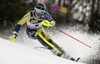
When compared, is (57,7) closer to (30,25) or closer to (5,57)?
(30,25)

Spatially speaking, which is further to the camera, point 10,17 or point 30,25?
point 10,17

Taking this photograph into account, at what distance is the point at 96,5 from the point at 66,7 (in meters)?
4.51

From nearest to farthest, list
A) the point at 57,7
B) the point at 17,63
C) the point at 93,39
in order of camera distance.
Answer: the point at 17,63
the point at 93,39
the point at 57,7

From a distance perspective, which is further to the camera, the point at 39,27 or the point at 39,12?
the point at 39,27

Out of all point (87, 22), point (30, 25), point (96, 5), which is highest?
point (30, 25)

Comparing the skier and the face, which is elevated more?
the face

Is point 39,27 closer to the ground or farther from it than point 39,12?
closer to the ground

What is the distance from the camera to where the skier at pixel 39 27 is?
530 cm

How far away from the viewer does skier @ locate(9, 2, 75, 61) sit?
17.4 ft

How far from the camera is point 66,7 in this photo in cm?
2461

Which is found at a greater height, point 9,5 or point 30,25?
point 30,25

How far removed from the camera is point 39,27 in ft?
19.2

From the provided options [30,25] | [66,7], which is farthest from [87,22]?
[30,25]

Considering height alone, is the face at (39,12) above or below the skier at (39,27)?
above
